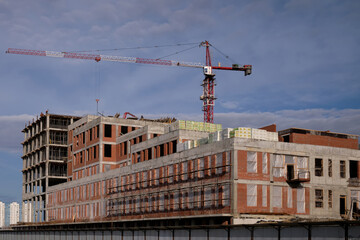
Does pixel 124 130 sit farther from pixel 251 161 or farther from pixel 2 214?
pixel 2 214

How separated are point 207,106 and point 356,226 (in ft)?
438

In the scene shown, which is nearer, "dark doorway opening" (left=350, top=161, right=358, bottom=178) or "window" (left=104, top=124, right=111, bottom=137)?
"dark doorway opening" (left=350, top=161, right=358, bottom=178)

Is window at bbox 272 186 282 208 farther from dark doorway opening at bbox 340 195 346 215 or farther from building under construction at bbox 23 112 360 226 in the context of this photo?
dark doorway opening at bbox 340 195 346 215

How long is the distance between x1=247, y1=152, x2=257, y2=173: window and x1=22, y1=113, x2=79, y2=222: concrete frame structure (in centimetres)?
8740

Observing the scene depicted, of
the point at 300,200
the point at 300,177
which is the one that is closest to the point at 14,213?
the point at 300,200

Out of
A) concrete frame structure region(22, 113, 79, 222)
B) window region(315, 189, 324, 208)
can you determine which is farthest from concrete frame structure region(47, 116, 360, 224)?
concrete frame structure region(22, 113, 79, 222)

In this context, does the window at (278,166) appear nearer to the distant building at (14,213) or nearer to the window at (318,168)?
the window at (318,168)

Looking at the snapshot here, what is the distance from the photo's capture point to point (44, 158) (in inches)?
6097

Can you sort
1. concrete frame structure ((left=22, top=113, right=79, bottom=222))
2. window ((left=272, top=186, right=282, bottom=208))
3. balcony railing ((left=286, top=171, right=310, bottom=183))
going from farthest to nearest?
concrete frame structure ((left=22, top=113, right=79, bottom=222)) → balcony railing ((left=286, top=171, right=310, bottom=183)) → window ((left=272, top=186, right=282, bottom=208))

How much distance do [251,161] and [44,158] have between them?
9564 cm

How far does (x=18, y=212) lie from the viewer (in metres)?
176

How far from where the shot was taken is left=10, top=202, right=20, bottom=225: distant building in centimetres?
17700

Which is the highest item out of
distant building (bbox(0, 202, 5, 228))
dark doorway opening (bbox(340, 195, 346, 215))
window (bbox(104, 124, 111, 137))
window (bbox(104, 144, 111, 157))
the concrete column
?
window (bbox(104, 124, 111, 137))

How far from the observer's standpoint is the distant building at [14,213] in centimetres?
17700
